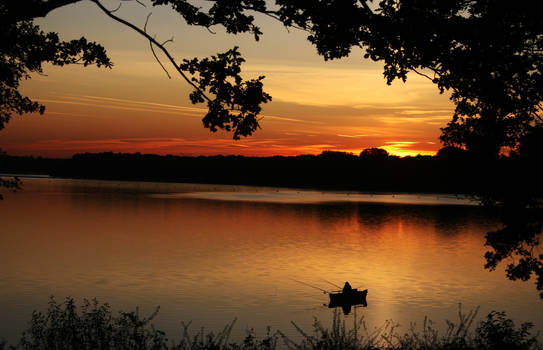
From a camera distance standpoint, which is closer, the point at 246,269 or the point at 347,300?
the point at 347,300

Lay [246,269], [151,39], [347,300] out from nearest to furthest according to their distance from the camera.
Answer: [151,39], [347,300], [246,269]

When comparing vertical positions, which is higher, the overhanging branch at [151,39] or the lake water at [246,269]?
the overhanging branch at [151,39]

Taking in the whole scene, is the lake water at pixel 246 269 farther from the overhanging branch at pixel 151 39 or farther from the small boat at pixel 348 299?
the overhanging branch at pixel 151 39

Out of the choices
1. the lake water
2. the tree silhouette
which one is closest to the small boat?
the lake water

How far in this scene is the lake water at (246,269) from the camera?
3297 centimetres

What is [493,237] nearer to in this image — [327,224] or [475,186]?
[475,186]

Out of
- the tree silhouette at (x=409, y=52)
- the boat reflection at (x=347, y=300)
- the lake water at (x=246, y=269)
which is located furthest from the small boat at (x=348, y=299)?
the tree silhouette at (x=409, y=52)

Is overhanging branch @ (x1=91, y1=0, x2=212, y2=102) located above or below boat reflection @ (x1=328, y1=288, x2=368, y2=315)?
above

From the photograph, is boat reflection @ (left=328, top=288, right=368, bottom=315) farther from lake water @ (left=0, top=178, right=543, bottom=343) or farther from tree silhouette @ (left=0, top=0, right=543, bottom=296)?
tree silhouette @ (left=0, top=0, right=543, bottom=296)

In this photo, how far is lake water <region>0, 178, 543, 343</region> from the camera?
32966 mm

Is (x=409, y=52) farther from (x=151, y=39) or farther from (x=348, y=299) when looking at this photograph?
(x=348, y=299)

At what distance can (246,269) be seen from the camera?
48000mm

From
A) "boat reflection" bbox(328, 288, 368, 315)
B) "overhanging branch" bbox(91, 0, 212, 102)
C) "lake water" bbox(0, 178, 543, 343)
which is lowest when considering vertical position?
"lake water" bbox(0, 178, 543, 343)

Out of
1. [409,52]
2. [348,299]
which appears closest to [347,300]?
[348,299]
